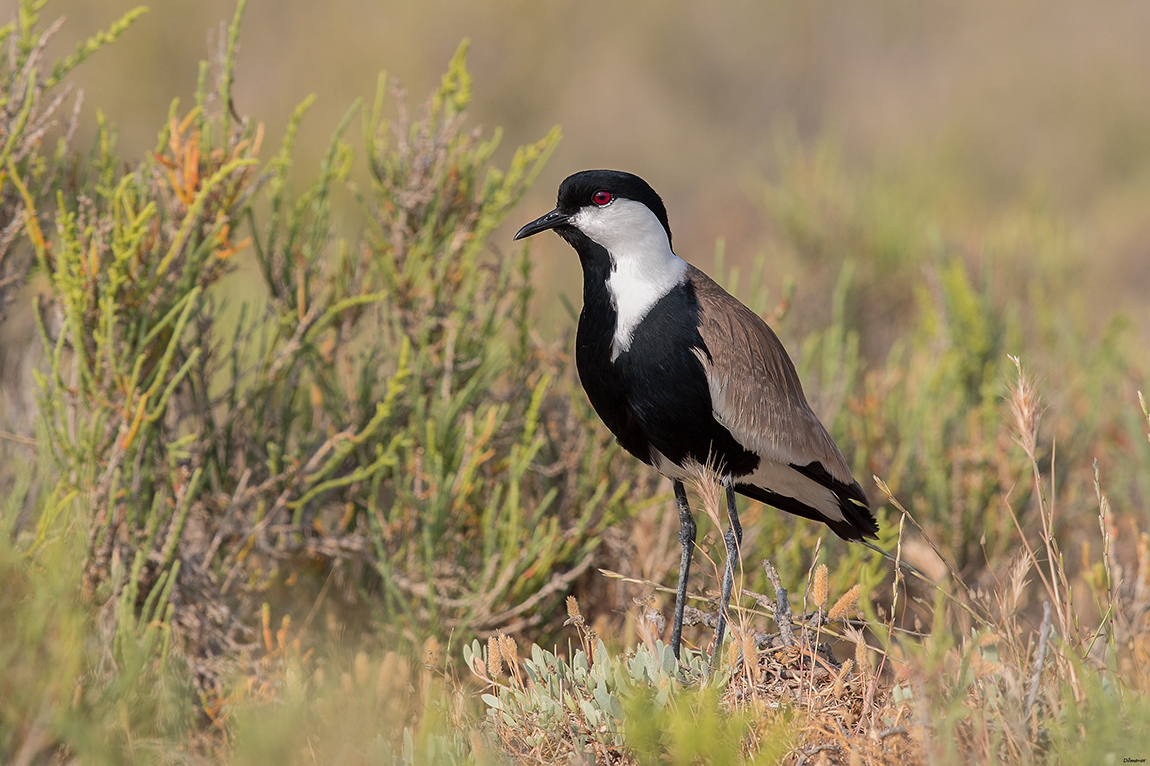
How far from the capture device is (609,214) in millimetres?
2666

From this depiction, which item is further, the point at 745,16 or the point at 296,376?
the point at 745,16

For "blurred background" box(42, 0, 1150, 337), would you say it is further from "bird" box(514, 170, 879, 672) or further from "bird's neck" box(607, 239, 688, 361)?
"bird's neck" box(607, 239, 688, 361)

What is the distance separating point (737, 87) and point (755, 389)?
16563 mm

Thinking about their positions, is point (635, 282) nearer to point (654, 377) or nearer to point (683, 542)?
point (654, 377)

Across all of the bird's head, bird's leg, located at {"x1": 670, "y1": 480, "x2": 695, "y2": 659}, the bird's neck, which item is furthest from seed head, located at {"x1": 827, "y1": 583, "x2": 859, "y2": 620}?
the bird's head

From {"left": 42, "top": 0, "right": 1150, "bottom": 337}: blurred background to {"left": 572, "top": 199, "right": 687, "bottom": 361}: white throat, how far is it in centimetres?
702

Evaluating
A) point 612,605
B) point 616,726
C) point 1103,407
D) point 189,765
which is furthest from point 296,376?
point 1103,407

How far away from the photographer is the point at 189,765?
2.03 meters

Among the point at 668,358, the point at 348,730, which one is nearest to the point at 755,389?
the point at 668,358

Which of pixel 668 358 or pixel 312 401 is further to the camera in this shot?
pixel 312 401

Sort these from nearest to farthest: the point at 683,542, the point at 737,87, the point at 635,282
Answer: the point at 635,282 < the point at 683,542 < the point at 737,87

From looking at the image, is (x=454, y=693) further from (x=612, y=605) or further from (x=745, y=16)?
(x=745, y=16)

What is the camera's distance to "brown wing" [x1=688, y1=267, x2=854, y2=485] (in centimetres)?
259

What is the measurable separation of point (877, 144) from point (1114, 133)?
13.6 feet
